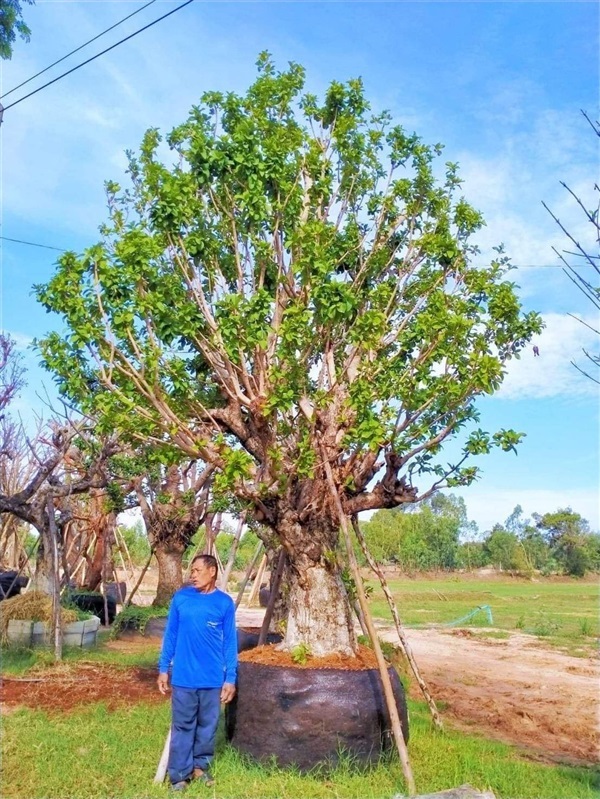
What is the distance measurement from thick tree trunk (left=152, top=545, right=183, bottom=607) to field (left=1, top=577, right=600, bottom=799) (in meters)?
2.65

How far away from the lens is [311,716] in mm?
5039

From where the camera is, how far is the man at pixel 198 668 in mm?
4926

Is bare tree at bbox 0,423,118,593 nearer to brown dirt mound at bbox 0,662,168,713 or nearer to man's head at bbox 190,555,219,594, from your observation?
brown dirt mound at bbox 0,662,168,713

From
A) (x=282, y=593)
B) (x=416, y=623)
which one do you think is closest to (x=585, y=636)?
(x=416, y=623)

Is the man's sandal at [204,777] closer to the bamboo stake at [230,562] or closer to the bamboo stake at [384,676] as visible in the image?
the bamboo stake at [384,676]

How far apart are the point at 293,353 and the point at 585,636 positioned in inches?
571

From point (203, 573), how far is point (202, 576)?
0.02 metres

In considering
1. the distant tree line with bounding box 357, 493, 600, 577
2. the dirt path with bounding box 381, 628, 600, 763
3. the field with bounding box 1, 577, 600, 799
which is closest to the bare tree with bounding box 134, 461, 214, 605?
the field with bounding box 1, 577, 600, 799

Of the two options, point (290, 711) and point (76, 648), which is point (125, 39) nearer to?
point (290, 711)

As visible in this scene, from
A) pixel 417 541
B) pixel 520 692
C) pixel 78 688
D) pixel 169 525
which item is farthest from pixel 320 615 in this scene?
pixel 417 541

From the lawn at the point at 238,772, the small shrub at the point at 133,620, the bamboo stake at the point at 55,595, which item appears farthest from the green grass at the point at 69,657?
the lawn at the point at 238,772

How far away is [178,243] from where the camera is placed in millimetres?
6250

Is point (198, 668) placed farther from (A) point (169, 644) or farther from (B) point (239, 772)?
(B) point (239, 772)

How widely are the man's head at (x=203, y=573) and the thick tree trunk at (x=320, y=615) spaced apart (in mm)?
1176
